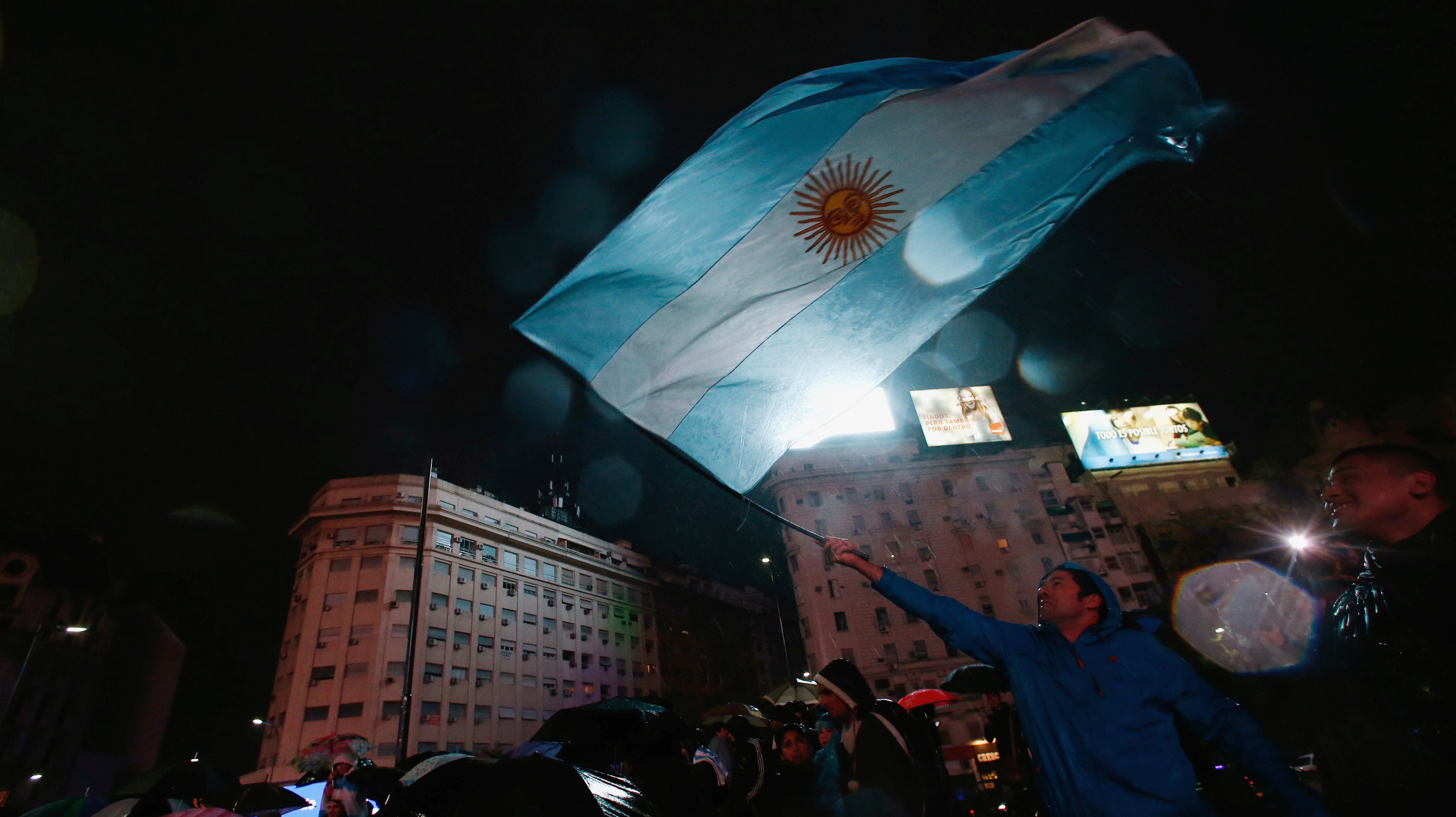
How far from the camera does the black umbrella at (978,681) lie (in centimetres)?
779

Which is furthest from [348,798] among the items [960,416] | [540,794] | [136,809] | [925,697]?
[960,416]

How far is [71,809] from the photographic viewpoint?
4.52 meters

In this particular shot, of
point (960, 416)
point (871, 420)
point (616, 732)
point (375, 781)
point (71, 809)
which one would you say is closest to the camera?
point (71, 809)

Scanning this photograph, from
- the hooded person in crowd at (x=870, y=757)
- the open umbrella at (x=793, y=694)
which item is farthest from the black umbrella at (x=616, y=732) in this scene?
the open umbrella at (x=793, y=694)

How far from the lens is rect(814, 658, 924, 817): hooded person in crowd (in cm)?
362

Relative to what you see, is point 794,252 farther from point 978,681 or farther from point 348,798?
point 348,798

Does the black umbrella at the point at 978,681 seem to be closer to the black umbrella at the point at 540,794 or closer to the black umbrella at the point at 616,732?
the black umbrella at the point at 616,732

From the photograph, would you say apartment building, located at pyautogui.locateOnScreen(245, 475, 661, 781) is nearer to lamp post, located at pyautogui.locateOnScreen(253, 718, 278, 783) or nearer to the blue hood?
lamp post, located at pyautogui.locateOnScreen(253, 718, 278, 783)

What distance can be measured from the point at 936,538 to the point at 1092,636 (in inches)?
2129

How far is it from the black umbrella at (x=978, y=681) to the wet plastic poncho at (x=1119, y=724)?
205 inches

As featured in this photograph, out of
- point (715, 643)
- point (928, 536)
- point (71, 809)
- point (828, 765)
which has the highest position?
point (928, 536)

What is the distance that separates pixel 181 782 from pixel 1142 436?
5000 cm

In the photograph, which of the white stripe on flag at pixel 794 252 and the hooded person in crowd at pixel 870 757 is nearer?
the hooded person in crowd at pixel 870 757

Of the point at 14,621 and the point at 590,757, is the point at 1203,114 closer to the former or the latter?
the point at 590,757
